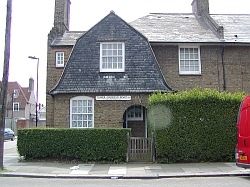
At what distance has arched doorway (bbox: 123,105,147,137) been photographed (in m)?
17.8

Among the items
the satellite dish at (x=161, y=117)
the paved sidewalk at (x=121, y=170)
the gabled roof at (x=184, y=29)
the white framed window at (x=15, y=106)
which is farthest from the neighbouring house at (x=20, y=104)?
the satellite dish at (x=161, y=117)

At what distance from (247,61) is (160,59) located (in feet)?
18.1

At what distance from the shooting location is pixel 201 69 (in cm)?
1866

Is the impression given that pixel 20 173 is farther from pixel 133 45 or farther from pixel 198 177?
pixel 133 45

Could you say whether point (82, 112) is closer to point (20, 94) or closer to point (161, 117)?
point (161, 117)

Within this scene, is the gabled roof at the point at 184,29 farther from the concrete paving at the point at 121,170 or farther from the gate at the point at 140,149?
the concrete paving at the point at 121,170

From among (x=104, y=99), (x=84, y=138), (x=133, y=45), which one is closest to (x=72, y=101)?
(x=104, y=99)

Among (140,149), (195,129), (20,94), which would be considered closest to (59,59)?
(140,149)

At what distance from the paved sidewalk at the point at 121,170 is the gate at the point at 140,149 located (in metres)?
0.48

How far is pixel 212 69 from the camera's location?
18656 mm

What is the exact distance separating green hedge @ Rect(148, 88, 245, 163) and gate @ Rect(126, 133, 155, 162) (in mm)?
427

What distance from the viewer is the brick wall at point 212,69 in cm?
1852

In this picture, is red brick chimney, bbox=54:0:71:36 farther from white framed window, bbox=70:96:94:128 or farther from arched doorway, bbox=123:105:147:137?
arched doorway, bbox=123:105:147:137

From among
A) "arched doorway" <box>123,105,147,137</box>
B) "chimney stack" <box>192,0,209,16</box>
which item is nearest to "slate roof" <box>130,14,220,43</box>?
"chimney stack" <box>192,0,209,16</box>
